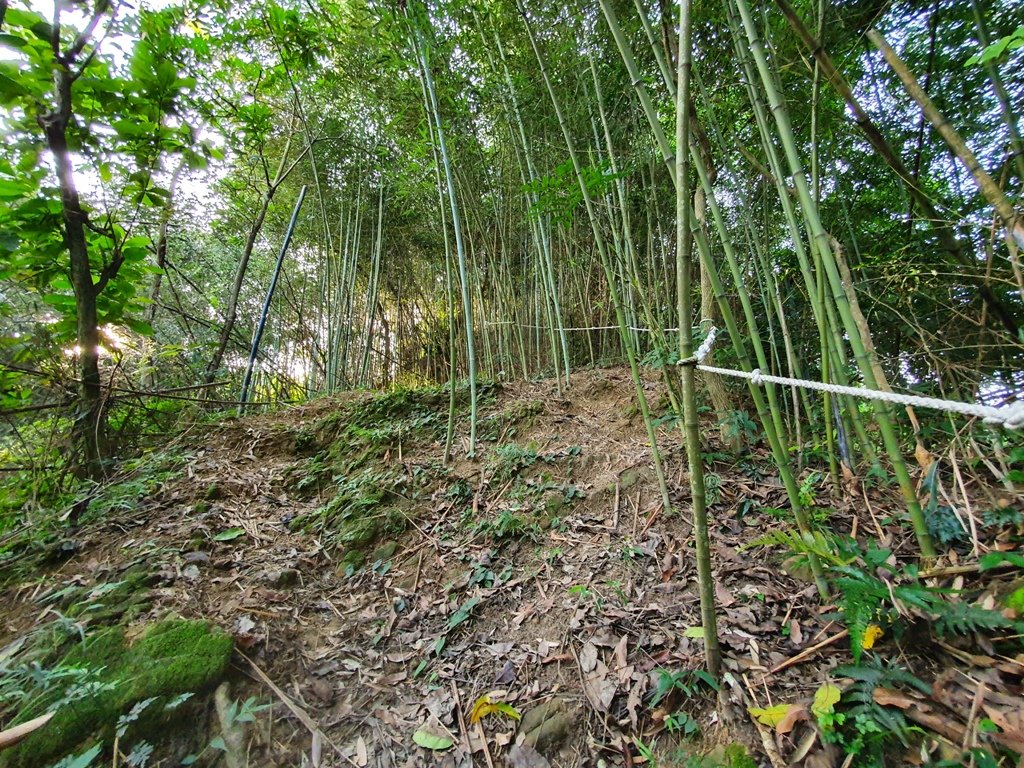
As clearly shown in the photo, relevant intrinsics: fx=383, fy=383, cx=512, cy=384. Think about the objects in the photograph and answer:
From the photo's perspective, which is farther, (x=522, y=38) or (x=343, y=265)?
(x=343, y=265)

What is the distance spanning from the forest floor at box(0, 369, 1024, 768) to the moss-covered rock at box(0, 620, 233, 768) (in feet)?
0.28

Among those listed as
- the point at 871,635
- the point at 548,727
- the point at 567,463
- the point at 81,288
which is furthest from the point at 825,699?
the point at 81,288

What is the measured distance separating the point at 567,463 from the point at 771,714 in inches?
57.8

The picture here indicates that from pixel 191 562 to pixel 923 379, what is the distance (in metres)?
3.28

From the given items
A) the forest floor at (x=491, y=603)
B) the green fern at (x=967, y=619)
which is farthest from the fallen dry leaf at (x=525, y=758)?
the green fern at (x=967, y=619)

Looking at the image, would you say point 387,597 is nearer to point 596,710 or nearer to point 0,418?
point 596,710

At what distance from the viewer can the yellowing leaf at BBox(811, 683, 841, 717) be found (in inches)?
34.1

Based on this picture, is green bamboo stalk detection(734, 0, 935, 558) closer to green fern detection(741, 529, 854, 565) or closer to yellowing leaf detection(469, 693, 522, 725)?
green fern detection(741, 529, 854, 565)

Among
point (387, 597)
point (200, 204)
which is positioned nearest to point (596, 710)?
point (387, 597)

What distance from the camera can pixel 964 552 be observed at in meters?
1.07

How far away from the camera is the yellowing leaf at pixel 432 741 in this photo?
113 centimetres

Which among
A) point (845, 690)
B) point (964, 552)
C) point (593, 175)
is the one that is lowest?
point (845, 690)

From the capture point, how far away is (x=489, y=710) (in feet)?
3.86

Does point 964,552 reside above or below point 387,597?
above
